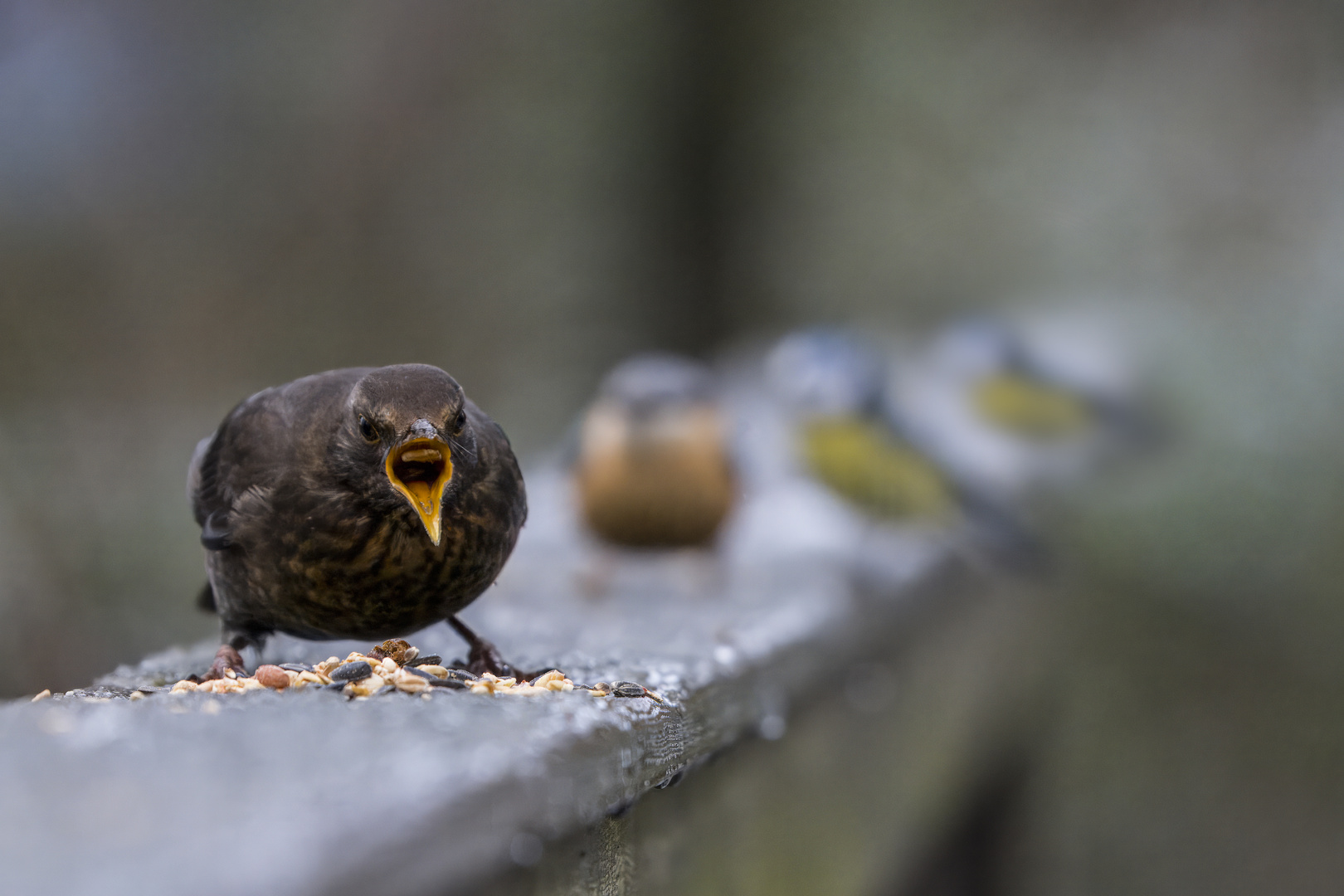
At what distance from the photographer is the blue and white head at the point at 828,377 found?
392 cm

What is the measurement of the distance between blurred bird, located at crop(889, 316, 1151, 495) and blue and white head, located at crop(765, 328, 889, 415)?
0.19 m

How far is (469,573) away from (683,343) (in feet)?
19.3

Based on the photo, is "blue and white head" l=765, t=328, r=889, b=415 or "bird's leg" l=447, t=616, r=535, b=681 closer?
"bird's leg" l=447, t=616, r=535, b=681

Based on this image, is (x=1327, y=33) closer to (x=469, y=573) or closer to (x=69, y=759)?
(x=469, y=573)

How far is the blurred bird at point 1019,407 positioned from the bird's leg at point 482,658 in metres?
2.62

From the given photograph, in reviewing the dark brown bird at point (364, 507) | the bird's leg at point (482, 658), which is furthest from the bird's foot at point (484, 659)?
the dark brown bird at point (364, 507)

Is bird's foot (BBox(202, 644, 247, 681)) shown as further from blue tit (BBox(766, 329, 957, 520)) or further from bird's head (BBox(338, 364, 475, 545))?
blue tit (BBox(766, 329, 957, 520))

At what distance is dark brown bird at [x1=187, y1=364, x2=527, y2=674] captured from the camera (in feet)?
4.54

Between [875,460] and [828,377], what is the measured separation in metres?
0.41

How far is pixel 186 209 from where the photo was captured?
557 centimetres

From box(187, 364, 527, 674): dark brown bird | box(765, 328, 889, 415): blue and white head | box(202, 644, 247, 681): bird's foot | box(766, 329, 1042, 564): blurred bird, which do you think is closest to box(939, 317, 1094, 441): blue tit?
box(765, 328, 889, 415): blue and white head

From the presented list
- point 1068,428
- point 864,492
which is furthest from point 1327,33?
point 864,492

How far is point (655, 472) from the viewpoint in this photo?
3016mm

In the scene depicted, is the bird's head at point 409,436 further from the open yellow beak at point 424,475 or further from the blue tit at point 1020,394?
the blue tit at point 1020,394
